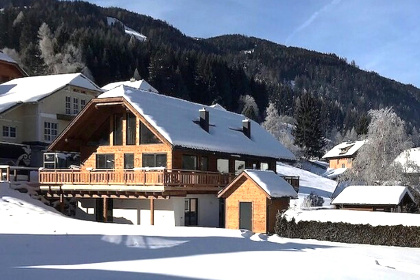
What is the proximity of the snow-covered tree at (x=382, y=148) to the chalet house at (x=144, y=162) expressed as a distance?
12185 millimetres

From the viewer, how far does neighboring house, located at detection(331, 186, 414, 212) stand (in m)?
30.8

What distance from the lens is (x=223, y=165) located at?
114 ft

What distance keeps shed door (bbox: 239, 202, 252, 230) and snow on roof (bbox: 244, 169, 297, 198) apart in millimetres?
1407

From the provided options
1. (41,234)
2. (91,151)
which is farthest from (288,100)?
(41,234)

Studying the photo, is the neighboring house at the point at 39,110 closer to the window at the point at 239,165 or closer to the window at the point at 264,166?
the window at the point at 239,165

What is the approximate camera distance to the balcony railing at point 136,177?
27734 millimetres

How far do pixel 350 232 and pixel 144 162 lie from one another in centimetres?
1260

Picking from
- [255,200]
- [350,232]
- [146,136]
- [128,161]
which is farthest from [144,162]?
[350,232]

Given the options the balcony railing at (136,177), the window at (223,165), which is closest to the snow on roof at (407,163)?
the window at (223,165)

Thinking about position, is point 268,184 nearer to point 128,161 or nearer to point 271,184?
point 271,184

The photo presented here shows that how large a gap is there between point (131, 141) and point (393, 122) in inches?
895

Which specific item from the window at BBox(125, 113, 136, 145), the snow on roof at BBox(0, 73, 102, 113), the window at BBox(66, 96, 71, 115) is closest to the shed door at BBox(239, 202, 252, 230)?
the window at BBox(125, 113, 136, 145)

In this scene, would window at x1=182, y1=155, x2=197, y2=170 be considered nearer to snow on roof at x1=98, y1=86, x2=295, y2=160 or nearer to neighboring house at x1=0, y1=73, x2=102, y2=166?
snow on roof at x1=98, y1=86, x2=295, y2=160

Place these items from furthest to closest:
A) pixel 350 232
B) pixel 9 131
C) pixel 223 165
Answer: pixel 9 131
pixel 223 165
pixel 350 232
